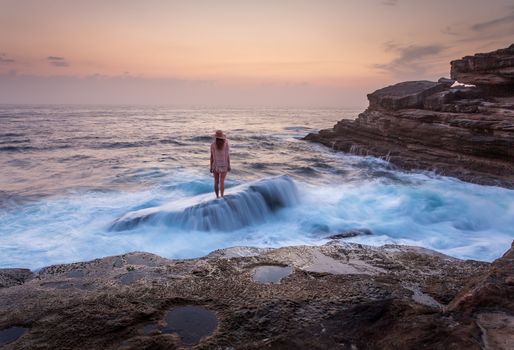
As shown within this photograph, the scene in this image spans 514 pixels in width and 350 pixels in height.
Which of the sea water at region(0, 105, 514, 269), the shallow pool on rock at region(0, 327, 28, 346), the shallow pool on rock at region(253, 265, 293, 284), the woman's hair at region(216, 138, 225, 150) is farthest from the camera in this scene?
the woman's hair at region(216, 138, 225, 150)

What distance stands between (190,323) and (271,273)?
1268 millimetres

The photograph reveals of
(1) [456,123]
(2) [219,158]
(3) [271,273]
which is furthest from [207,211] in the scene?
(1) [456,123]

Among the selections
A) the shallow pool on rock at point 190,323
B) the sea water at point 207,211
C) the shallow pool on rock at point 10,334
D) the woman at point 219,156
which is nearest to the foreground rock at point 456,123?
the sea water at point 207,211

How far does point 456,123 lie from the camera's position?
12922 mm

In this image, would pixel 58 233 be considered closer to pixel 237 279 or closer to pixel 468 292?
pixel 237 279

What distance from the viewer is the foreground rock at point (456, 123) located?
1159 centimetres

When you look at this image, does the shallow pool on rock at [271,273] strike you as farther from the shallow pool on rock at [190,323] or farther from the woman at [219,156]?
the woman at [219,156]

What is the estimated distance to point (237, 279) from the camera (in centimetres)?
367

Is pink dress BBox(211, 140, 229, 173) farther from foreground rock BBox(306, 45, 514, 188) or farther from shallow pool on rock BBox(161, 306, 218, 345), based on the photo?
foreground rock BBox(306, 45, 514, 188)

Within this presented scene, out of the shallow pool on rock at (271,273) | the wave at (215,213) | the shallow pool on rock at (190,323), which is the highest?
the shallow pool on rock at (190,323)

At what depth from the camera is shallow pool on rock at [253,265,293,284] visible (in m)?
3.72

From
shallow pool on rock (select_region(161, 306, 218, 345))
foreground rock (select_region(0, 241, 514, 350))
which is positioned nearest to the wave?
foreground rock (select_region(0, 241, 514, 350))

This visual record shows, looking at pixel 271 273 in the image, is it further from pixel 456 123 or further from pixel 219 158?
pixel 456 123

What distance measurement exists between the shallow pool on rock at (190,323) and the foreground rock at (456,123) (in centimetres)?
1136
